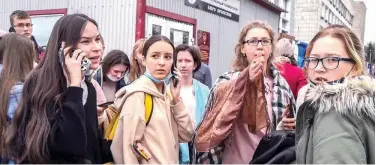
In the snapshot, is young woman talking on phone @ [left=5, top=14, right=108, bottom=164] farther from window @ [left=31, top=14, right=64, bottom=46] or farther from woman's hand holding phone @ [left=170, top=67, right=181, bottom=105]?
window @ [left=31, top=14, right=64, bottom=46]

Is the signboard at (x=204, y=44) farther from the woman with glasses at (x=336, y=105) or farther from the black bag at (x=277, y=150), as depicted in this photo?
the woman with glasses at (x=336, y=105)

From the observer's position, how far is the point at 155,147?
2.52 meters

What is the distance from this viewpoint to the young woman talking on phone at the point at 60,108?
1.98 metres

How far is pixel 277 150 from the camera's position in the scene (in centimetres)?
207

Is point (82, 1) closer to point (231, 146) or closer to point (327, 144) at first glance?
point (231, 146)

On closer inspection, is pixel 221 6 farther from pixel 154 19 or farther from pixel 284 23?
pixel 284 23

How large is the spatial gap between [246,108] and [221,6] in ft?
29.7

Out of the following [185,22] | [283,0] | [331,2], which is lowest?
[185,22]

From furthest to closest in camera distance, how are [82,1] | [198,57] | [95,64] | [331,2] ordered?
[331,2]
[82,1]
[198,57]
[95,64]

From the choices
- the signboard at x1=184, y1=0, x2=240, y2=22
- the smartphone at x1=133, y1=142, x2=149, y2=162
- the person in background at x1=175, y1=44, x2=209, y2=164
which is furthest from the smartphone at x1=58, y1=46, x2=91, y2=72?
the signboard at x1=184, y1=0, x2=240, y2=22

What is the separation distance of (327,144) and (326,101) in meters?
0.19

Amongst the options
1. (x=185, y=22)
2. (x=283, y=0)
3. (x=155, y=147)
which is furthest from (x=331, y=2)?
(x=155, y=147)

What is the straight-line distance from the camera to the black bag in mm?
1957

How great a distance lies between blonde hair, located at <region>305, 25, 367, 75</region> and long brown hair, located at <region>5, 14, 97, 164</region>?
1.35 meters
